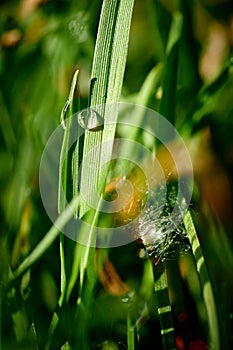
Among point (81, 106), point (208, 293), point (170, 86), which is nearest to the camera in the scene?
point (208, 293)

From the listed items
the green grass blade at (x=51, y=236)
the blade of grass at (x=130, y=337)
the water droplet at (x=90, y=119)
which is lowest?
the blade of grass at (x=130, y=337)

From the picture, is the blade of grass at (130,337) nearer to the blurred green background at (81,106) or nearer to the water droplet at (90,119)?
the blurred green background at (81,106)

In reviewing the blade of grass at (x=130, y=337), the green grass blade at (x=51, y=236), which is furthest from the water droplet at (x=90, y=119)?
the blade of grass at (x=130, y=337)

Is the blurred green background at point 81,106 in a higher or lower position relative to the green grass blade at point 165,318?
higher

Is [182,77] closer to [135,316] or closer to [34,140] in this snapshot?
[34,140]

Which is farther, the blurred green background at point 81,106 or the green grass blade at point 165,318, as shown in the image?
the blurred green background at point 81,106

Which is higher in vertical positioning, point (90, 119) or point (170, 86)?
point (170, 86)

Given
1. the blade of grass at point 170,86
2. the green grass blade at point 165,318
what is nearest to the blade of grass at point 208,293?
the green grass blade at point 165,318

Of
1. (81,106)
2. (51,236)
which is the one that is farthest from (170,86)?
(51,236)

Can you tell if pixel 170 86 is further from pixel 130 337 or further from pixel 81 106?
pixel 130 337
